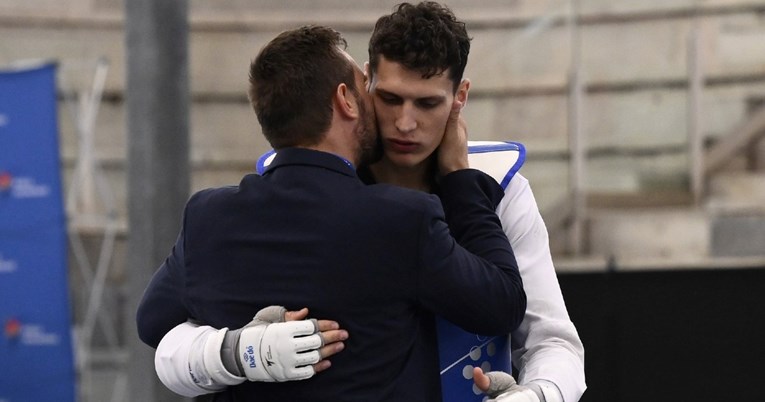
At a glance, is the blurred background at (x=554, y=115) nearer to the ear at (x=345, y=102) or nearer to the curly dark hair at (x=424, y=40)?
the curly dark hair at (x=424, y=40)

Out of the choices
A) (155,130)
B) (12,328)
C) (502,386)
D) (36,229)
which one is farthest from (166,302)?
(12,328)

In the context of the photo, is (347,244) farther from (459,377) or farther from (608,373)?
(608,373)

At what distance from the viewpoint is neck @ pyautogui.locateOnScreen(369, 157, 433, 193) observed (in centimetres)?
265

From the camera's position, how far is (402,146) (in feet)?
8.28

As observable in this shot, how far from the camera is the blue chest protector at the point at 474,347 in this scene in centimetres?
244

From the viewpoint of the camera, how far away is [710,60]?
837 cm

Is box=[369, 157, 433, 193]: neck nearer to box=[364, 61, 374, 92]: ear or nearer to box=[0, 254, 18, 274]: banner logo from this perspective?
box=[364, 61, 374, 92]: ear

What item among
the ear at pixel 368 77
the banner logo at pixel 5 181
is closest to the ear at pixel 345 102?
the ear at pixel 368 77

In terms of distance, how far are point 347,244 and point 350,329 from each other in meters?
0.16

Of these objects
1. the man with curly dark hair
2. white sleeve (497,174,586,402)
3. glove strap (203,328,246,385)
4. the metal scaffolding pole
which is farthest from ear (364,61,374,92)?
the metal scaffolding pole

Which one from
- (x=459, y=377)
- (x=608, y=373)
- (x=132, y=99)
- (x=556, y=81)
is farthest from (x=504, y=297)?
(x=556, y=81)

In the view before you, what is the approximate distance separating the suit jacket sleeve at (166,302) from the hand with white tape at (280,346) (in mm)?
257

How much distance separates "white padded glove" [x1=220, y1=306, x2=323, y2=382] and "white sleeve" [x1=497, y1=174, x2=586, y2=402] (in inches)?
20.5

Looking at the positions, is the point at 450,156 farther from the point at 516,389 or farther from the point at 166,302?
the point at 166,302
